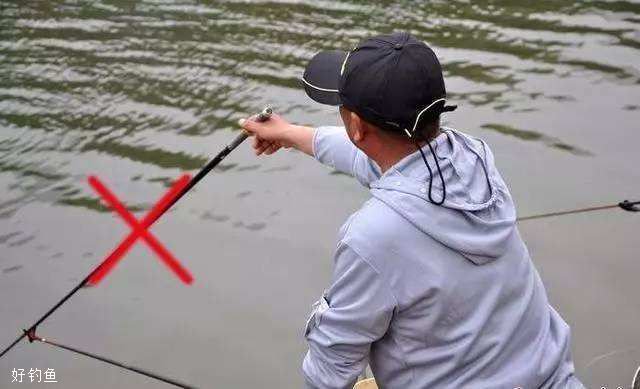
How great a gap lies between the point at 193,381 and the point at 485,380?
214 cm

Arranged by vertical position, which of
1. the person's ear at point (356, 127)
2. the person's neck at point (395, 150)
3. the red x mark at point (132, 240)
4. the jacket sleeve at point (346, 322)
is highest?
the person's ear at point (356, 127)

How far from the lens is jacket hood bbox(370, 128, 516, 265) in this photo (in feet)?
5.16

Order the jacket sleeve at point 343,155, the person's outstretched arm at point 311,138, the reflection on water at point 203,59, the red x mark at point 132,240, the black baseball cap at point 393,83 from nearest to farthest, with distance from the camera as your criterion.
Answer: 1. the black baseball cap at point 393,83
2. the jacket sleeve at point 343,155
3. the person's outstretched arm at point 311,138
4. the red x mark at point 132,240
5. the reflection on water at point 203,59

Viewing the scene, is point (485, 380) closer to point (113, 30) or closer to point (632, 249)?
point (632, 249)

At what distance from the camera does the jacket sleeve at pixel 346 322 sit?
1.62m

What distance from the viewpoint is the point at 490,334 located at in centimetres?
169

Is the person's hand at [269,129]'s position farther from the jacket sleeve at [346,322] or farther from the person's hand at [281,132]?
the jacket sleeve at [346,322]

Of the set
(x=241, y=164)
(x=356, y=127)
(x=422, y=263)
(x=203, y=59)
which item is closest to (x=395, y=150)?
(x=356, y=127)

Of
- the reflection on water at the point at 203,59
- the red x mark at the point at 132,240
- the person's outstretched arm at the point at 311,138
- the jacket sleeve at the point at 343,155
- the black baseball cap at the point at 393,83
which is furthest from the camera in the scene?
the reflection on water at the point at 203,59

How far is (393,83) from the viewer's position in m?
1.55

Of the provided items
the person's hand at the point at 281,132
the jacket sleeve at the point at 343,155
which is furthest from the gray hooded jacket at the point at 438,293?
the person's hand at the point at 281,132

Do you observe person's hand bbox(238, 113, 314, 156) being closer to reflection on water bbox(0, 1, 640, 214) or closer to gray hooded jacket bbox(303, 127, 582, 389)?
gray hooded jacket bbox(303, 127, 582, 389)

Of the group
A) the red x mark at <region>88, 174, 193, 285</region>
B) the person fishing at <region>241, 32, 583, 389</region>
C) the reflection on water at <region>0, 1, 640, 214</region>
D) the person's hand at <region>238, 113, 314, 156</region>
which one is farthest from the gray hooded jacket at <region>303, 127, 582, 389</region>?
the reflection on water at <region>0, 1, 640, 214</region>

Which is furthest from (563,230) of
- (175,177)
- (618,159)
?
(175,177)
